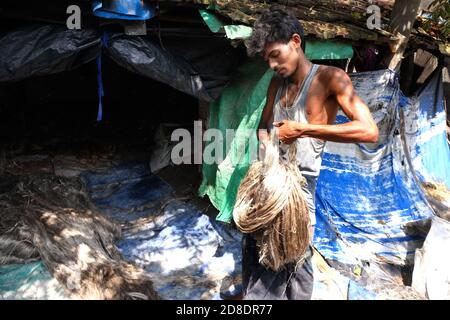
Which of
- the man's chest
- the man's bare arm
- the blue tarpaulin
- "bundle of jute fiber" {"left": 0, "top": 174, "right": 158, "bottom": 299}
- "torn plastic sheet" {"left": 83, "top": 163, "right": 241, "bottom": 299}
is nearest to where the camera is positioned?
the man's bare arm

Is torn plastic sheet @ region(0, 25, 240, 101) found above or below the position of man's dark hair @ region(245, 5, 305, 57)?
below

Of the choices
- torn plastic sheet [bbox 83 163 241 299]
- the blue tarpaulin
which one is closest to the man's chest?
torn plastic sheet [bbox 83 163 241 299]

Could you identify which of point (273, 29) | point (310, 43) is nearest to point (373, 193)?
point (310, 43)

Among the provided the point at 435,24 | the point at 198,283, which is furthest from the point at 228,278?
the point at 435,24

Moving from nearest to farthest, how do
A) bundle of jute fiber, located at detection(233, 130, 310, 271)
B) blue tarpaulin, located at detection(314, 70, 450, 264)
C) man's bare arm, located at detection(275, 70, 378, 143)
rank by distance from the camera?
man's bare arm, located at detection(275, 70, 378, 143), bundle of jute fiber, located at detection(233, 130, 310, 271), blue tarpaulin, located at detection(314, 70, 450, 264)

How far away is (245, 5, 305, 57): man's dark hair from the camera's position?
255 centimetres

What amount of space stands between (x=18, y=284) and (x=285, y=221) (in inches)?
90.6

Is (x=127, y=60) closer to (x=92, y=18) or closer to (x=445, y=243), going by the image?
(x=92, y=18)

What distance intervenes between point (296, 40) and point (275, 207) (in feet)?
3.51

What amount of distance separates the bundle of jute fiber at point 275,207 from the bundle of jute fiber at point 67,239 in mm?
1555

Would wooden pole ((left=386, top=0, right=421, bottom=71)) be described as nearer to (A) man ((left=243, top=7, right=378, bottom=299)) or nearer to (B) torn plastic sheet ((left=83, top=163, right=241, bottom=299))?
(A) man ((left=243, top=7, right=378, bottom=299))

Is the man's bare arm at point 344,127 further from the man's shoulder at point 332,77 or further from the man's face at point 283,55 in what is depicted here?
the man's face at point 283,55

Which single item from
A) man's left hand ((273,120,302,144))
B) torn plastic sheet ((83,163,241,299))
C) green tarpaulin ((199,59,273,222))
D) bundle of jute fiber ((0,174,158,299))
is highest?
man's left hand ((273,120,302,144))

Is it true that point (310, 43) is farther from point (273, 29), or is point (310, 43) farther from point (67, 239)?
point (67, 239)
